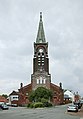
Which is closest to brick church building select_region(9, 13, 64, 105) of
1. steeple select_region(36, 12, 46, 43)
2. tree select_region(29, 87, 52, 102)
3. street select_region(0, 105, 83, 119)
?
steeple select_region(36, 12, 46, 43)

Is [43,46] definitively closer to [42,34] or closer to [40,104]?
[42,34]

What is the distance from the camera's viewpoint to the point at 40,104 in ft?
223

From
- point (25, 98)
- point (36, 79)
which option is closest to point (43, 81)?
point (36, 79)

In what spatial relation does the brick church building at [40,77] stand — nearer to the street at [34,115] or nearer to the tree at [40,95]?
the tree at [40,95]

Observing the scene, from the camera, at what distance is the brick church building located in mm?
94062

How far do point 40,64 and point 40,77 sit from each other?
17.3ft

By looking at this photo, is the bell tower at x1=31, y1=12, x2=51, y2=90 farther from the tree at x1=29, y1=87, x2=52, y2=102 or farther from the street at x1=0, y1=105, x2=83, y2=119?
the street at x1=0, y1=105, x2=83, y2=119

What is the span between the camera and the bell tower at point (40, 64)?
309 ft

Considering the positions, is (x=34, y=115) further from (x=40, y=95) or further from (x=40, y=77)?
(x=40, y=77)

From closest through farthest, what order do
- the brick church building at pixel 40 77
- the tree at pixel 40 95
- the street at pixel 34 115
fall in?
the street at pixel 34 115
the tree at pixel 40 95
the brick church building at pixel 40 77

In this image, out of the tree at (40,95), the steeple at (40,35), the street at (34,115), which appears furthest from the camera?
the steeple at (40,35)

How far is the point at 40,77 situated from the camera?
94.3m

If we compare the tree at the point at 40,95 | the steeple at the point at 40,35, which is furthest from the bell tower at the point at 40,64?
the tree at the point at 40,95

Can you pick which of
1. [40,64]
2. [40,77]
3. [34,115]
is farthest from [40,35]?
[34,115]
